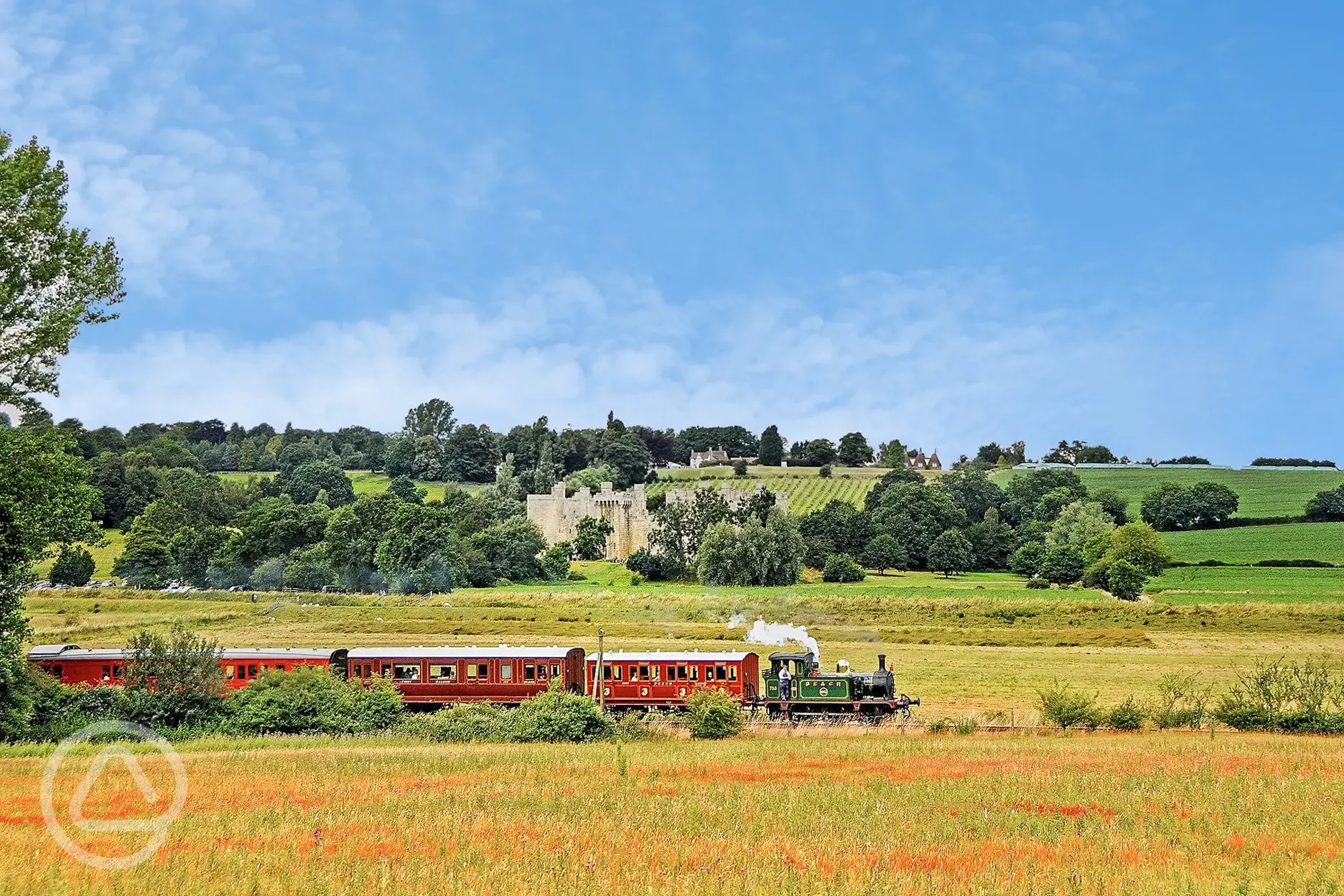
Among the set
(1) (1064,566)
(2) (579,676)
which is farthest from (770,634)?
(1) (1064,566)

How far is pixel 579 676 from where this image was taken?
35.3m

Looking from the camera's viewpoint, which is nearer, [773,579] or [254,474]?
[773,579]

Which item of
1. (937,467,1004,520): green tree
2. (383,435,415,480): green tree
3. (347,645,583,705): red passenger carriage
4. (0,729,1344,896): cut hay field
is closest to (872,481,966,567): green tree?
(937,467,1004,520): green tree

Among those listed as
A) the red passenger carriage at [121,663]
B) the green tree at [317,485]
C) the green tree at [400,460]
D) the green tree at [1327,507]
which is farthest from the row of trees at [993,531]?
the green tree at [400,460]

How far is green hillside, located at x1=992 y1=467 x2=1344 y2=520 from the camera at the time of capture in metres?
120

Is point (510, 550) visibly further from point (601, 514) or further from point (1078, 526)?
point (1078, 526)

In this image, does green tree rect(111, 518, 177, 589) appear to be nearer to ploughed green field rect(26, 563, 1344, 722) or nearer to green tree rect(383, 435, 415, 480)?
ploughed green field rect(26, 563, 1344, 722)

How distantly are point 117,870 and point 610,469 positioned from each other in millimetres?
152691

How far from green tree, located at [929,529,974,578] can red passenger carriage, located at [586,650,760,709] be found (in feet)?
261

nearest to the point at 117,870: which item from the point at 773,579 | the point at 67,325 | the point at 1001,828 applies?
the point at 1001,828

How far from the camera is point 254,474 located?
18588cm

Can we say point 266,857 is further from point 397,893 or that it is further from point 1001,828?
point 1001,828

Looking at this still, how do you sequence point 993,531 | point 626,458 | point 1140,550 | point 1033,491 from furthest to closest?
point 626,458
point 1033,491
point 993,531
point 1140,550

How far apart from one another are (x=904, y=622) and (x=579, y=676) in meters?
38.0
